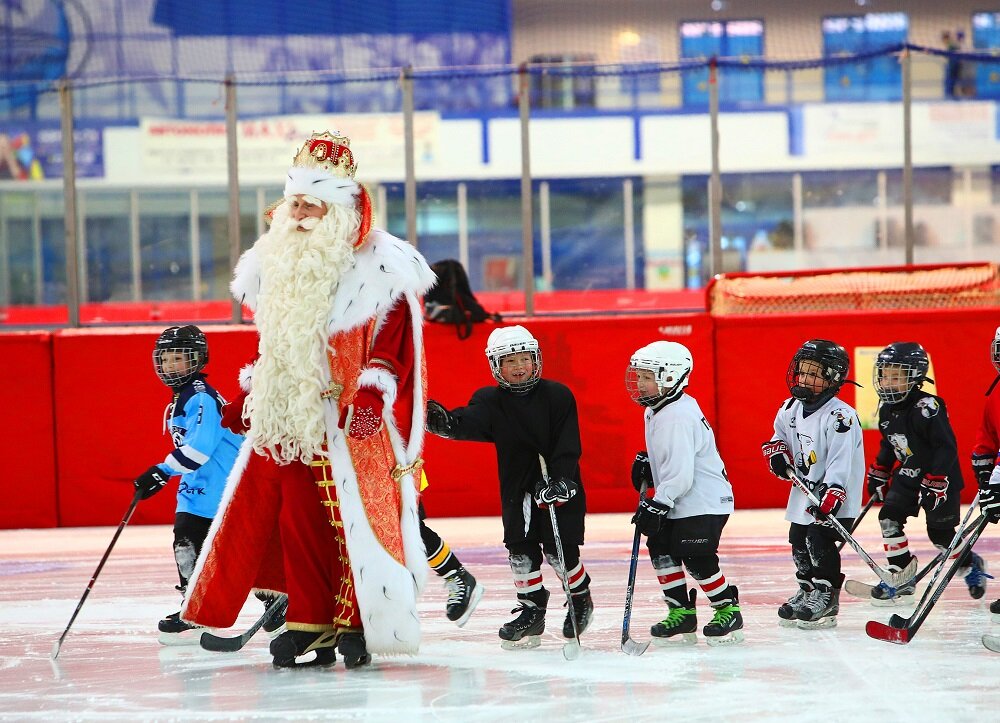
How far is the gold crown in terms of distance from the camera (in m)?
4.73

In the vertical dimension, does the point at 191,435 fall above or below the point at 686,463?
above

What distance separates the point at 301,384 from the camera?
15.0ft

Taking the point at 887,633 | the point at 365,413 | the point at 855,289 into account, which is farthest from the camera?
the point at 855,289

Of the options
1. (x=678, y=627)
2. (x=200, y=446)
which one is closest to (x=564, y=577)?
(x=678, y=627)

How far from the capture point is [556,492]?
4.80 meters

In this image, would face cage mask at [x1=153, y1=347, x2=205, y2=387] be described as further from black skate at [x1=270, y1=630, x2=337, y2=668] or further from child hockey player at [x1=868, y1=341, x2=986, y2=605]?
child hockey player at [x1=868, y1=341, x2=986, y2=605]

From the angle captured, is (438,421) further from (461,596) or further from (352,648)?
(352,648)

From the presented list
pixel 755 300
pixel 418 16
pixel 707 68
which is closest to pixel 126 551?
pixel 755 300

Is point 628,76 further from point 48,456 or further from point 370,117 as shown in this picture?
point 48,456

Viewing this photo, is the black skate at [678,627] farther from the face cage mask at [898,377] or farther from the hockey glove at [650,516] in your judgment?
the face cage mask at [898,377]

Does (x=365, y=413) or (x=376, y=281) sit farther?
(x=376, y=281)

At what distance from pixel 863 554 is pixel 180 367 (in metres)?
2.89

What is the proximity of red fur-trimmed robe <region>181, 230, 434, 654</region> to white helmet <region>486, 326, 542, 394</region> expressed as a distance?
35 cm

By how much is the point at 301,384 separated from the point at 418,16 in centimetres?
901
